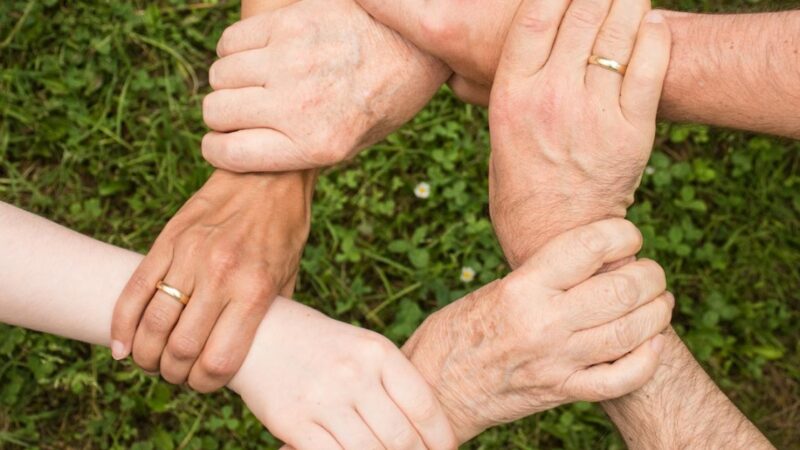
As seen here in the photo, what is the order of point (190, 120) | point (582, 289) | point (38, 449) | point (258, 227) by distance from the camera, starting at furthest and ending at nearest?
1. point (190, 120)
2. point (38, 449)
3. point (258, 227)
4. point (582, 289)

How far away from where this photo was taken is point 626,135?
2176 millimetres

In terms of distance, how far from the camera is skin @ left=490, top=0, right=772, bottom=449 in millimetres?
2154

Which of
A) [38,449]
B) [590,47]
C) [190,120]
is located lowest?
[38,449]

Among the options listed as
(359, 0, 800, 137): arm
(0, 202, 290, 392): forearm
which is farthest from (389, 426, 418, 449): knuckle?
(359, 0, 800, 137): arm

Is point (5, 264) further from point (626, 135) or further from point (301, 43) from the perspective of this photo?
point (626, 135)

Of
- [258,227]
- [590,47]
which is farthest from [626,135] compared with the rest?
[258,227]

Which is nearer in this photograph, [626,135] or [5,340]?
[626,135]

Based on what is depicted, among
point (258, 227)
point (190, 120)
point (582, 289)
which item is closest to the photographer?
point (582, 289)

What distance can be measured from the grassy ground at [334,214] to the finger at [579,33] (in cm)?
126

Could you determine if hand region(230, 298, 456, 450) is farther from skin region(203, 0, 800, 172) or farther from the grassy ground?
the grassy ground

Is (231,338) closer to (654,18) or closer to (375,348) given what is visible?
(375,348)

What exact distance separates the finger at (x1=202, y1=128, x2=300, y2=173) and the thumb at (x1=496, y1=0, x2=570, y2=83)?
655mm

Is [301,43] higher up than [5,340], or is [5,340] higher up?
[301,43]

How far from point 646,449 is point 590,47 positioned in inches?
40.9
